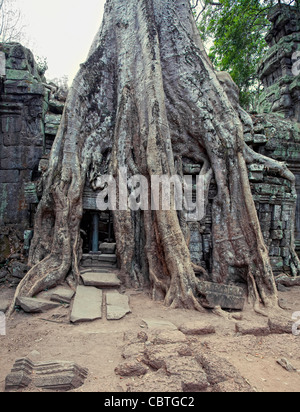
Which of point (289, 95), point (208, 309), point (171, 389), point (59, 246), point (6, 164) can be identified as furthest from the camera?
point (289, 95)

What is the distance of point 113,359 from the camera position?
6.72ft

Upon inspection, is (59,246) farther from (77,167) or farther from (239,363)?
(239,363)

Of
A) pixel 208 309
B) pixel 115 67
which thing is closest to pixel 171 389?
pixel 208 309

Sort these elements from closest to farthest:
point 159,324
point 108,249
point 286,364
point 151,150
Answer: point 286,364
point 159,324
point 151,150
point 108,249

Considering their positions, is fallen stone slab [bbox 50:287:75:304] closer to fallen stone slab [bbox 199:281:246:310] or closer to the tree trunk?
the tree trunk

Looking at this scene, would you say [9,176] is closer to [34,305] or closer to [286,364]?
[34,305]

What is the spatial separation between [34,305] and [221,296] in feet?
6.47

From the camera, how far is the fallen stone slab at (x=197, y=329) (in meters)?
2.48

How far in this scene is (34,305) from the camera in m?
2.99

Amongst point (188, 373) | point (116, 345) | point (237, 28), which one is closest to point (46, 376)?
point (116, 345)

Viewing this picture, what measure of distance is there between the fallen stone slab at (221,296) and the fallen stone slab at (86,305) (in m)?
1.14

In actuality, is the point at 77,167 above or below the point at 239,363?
above

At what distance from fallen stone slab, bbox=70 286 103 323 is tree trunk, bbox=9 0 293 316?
414 millimetres

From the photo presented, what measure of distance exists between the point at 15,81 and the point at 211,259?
4591mm
